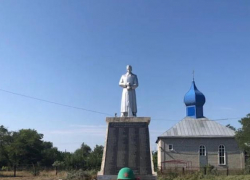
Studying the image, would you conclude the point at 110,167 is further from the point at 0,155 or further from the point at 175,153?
the point at 0,155

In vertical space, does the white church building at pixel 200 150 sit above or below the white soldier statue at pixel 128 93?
below

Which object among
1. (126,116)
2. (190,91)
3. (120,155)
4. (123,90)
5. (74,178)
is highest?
(190,91)

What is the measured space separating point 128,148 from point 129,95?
103 inches

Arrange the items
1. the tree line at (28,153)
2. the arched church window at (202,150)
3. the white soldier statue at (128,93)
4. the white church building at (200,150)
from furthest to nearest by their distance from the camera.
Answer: the tree line at (28,153)
the arched church window at (202,150)
the white church building at (200,150)
the white soldier statue at (128,93)

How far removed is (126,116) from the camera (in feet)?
42.3

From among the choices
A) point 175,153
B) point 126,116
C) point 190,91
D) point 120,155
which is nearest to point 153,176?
point 120,155

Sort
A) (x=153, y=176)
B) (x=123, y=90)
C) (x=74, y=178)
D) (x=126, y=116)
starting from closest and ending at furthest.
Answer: (x=153, y=176), (x=126, y=116), (x=123, y=90), (x=74, y=178)

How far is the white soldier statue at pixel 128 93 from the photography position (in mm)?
13258

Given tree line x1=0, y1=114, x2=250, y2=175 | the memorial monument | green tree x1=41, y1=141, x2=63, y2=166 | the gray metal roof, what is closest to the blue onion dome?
the gray metal roof

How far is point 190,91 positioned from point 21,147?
16.9m

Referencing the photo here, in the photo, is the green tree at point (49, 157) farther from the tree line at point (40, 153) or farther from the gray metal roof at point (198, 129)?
the gray metal roof at point (198, 129)

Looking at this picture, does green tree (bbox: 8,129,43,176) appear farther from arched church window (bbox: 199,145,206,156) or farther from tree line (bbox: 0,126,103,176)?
arched church window (bbox: 199,145,206,156)

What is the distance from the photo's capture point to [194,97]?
2906cm

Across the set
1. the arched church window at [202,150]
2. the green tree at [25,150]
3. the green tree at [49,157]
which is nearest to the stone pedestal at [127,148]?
the arched church window at [202,150]
